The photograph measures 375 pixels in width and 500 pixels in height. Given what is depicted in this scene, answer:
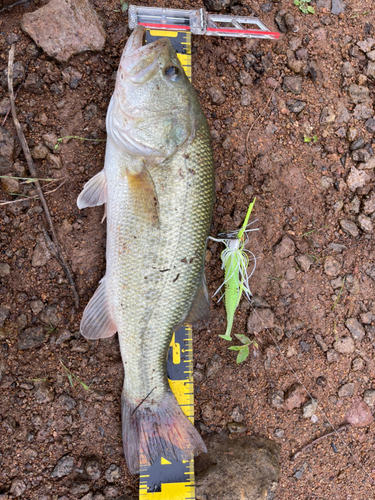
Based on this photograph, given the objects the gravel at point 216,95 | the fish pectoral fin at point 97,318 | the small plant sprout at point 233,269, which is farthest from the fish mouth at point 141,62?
the fish pectoral fin at point 97,318

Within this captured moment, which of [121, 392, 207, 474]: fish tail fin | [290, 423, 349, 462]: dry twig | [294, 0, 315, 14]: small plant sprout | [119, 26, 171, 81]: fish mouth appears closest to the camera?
[119, 26, 171, 81]: fish mouth

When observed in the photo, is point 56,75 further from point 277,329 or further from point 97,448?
point 97,448

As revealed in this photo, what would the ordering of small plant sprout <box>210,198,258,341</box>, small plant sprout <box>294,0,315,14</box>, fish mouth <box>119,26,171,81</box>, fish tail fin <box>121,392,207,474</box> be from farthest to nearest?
1. small plant sprout <box>294,0,315,14</box>
2. small plant sprout <box>210,198,258,341</box>
3. fish tail fin <box>121,392,207,474</box>
4. fish mouth <box>119,26,171,81</box>

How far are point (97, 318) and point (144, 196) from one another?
1.10m

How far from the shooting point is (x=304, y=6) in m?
3.67

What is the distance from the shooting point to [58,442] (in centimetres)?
313

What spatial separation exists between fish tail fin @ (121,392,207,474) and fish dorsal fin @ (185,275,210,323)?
0.65 m

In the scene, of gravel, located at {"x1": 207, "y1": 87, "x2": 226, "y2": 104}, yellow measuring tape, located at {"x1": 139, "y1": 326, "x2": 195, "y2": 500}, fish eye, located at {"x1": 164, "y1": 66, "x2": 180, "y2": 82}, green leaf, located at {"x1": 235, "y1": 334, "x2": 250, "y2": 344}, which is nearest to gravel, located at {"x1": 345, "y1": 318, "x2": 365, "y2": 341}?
green leaf, located at {"x1": 235, "y1": 334, "x2": 250, "y2": 344}

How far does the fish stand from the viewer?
2713 millimetres

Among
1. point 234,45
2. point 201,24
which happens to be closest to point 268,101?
point 234,45

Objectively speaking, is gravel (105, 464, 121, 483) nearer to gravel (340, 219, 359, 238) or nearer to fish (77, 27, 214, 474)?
fish (77, 27, 214, 474)

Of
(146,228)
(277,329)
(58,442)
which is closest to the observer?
(146,228)

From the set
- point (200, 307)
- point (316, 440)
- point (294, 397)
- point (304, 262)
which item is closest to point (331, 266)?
point (304, 262)

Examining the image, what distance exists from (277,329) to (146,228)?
172 centimetres
